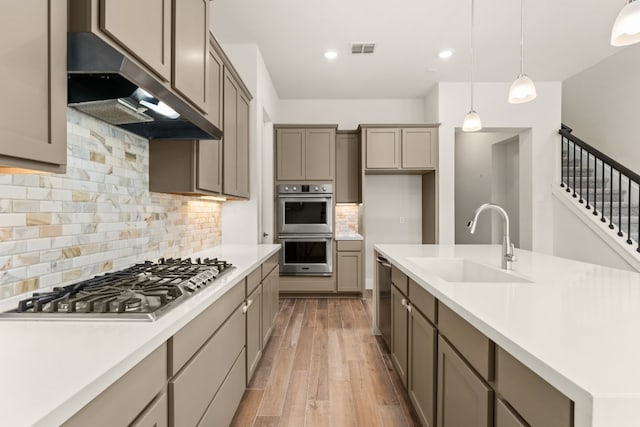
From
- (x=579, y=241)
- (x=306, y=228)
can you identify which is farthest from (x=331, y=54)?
(x=579, y=241)

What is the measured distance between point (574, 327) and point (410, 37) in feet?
11.6

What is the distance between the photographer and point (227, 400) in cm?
174

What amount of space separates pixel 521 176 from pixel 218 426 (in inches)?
211

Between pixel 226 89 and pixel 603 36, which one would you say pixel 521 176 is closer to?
pixel 603 36

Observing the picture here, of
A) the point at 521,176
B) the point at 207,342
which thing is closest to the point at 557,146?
the point at 521,176

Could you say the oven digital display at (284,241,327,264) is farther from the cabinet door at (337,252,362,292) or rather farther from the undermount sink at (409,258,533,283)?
the undermount sink at (409,258,533,283)

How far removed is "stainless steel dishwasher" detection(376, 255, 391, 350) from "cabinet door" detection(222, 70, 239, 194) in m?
1.45

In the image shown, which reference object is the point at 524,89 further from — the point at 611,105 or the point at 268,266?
the point at 611,105

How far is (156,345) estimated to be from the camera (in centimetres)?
94

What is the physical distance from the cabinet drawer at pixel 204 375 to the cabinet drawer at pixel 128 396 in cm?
14

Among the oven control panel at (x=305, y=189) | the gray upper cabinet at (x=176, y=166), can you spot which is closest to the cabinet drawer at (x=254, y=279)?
the gray upper cabinet at (x=176, y=166)

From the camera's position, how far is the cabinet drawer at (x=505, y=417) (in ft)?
2.84

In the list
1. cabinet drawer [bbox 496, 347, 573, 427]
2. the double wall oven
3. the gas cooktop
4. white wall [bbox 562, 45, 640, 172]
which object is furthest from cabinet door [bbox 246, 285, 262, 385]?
white wall [bbox 562, 45, 640, 172]

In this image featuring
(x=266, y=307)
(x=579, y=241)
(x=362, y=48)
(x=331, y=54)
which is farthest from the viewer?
(x=579, y=241)
